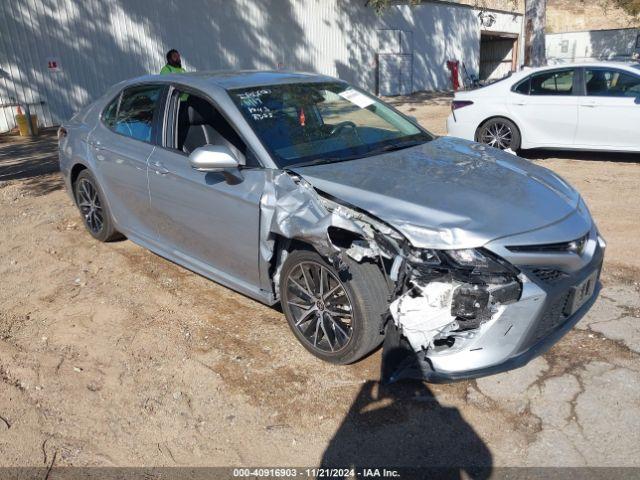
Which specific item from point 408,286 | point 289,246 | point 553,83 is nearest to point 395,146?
point 289,246

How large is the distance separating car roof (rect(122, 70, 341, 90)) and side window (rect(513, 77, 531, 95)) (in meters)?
4.93

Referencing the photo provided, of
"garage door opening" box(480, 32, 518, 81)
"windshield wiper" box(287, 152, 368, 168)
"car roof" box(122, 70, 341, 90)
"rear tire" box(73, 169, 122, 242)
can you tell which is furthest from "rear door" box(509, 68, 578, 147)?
"garage door opening" box(480, 32, 518, 81)

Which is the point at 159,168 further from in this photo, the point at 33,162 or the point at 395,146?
the point at 33,162

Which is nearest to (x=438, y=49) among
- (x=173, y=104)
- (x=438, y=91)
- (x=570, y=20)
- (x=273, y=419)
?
(x=438, y=91)

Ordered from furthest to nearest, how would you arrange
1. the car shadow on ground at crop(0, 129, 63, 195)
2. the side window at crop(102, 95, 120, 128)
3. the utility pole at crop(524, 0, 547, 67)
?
the utility pole at crop(524, 0, 547, 67), the car shadow on ground at crop(0, 129, 63, 195), the side window at crop(102, 95, 120, 128)

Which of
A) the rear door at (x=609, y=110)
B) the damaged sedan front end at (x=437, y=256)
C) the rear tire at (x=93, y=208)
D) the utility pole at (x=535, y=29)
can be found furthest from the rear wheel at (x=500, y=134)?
the utility pole at (x=535, y=29)

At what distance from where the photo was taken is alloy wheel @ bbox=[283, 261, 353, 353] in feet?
10.7

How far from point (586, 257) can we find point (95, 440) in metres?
2.82

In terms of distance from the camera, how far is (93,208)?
5.45m

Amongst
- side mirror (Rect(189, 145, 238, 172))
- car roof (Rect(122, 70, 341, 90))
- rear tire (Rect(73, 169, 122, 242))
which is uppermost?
car roof (Rect(122, 70, 341, 90))

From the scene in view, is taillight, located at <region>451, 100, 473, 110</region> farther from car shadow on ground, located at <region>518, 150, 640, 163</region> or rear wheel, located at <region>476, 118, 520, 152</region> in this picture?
car shadow on ground, located at <region>518, 150, 640, 163</region>

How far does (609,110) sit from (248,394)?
6.92 metres

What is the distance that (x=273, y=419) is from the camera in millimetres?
3055

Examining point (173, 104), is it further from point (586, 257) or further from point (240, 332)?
point (586, 257)
